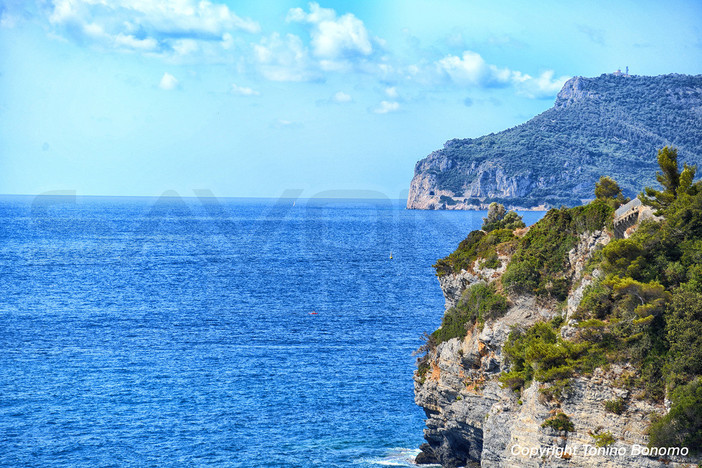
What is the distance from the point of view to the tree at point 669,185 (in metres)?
31.4

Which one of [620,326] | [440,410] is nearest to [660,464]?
[620,326]

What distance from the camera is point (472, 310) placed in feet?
129

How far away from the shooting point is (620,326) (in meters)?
28.3

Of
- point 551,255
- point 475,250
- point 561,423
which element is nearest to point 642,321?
point 561,423

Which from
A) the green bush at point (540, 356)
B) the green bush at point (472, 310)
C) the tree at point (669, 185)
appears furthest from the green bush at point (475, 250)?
the tree at point (669, 185)

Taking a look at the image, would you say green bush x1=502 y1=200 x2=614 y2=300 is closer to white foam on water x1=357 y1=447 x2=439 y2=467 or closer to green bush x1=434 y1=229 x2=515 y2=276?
green bush x1=434 y1=229 x2=515 y2=276

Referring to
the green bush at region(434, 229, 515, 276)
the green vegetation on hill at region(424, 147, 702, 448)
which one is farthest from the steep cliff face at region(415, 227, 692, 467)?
the green bush at region(434, 229, 515, 276)

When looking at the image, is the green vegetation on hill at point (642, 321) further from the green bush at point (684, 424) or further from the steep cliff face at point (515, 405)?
the steep cliff face at point (515, 405)

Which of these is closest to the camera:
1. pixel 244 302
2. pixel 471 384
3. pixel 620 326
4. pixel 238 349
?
pixel 620 326

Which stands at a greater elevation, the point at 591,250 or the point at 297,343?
the point at 591,250

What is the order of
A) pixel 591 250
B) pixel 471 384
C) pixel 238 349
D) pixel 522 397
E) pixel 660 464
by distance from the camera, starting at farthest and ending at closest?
pixel 238 349
pixel 471 384
pixel 591 250
pixel 522 397
pixel 660 464

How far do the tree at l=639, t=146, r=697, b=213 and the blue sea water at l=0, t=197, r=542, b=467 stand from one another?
69.4 feet

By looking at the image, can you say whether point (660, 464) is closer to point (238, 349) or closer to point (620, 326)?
point (620, 326)

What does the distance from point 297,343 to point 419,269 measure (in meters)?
53.7
